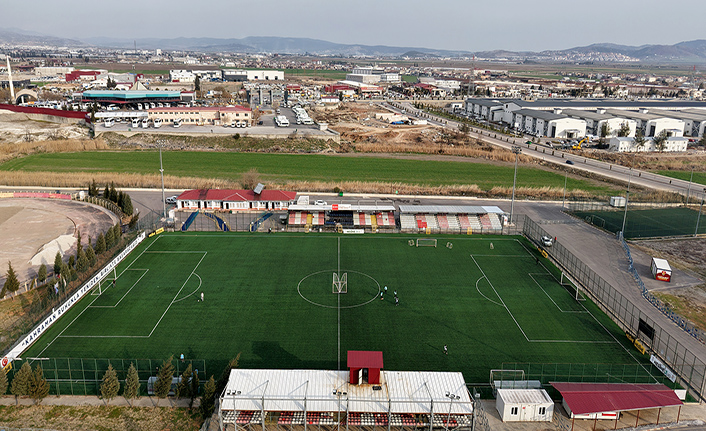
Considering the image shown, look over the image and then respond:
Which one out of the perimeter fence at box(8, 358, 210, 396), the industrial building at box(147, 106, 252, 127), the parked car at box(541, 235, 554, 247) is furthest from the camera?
the industrial building at box(147, 106, 252, 127)

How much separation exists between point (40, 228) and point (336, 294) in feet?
114

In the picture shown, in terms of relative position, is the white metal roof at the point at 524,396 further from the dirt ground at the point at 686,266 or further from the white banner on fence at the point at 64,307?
the white banner on fence at the point at 64,307

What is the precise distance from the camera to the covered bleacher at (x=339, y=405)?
23.9m

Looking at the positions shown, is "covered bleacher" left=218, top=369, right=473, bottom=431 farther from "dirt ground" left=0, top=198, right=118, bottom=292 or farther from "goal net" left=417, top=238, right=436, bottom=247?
"dirt ground" left=0, top=198, right=118, bottom=292

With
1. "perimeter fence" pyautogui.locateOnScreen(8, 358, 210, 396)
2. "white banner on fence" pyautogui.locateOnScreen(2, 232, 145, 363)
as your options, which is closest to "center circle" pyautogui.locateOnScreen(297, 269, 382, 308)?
"perimeter fence" pyautogui.locateOnScreen(8, 358, 210, 396)

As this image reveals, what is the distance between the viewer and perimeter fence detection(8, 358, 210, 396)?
26.9m

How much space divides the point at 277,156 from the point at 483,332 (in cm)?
6563

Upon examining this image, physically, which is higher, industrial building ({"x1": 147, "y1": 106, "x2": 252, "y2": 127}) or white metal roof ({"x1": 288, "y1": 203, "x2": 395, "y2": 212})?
industrial building ({"x1": 147, "y1": 106, "x2": 252, "y2": 127})

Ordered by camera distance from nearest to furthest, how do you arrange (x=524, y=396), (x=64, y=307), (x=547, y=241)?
(x=524, y=396) < (x=64, y=307) < (x=547, y=241)

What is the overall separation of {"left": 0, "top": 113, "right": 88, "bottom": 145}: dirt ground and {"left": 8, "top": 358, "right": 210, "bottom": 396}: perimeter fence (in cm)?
8507

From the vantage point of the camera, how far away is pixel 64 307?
115 feet

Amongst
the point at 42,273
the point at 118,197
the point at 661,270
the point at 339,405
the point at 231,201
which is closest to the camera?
the point at 339,405

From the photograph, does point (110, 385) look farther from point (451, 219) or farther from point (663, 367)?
point (451, 219)

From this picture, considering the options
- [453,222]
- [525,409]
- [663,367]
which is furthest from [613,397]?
[453,222]
